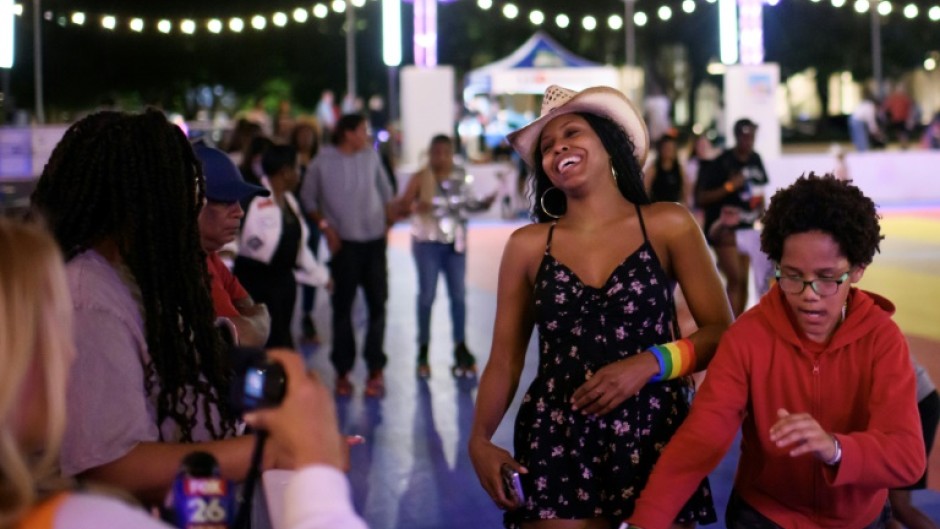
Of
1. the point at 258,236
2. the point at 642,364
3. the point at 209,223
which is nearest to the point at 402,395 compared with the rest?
the point at 258,236

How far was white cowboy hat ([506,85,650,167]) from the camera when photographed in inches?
145

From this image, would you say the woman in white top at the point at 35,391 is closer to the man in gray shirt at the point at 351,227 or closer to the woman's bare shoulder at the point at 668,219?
the woman's bare shoulder at the point at 668,219

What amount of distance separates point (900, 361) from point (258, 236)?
5676mm

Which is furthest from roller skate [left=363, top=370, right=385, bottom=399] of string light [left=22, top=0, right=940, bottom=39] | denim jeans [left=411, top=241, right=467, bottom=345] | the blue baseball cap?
string light [left=22, top=0, right=940, bottom=39]

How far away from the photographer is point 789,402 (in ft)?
10.2

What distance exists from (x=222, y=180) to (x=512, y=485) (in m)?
1.42

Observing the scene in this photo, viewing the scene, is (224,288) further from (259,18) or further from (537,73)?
(537,73)

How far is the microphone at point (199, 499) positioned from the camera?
1.96 meters

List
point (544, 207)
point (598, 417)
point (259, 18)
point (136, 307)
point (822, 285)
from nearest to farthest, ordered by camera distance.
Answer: point (136, 307) → point (822, 285) → point (598, 417) → point (544, 207) → point (259, 18)

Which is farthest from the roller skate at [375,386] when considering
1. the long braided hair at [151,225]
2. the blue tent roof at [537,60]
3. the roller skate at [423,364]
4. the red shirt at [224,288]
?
the blue tent roof at [537,60]

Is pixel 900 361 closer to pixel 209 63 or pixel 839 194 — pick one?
pixel 839 194

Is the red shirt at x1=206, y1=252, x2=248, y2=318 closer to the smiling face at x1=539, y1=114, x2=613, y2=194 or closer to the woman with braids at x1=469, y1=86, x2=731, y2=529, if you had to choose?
the woman with braids at x1=469, y1=86, x2=731, y2=529

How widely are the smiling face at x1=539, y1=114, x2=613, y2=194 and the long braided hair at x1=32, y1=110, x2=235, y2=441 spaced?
1.25 meters

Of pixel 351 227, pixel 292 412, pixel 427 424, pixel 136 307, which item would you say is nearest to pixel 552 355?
pixel 136 307
